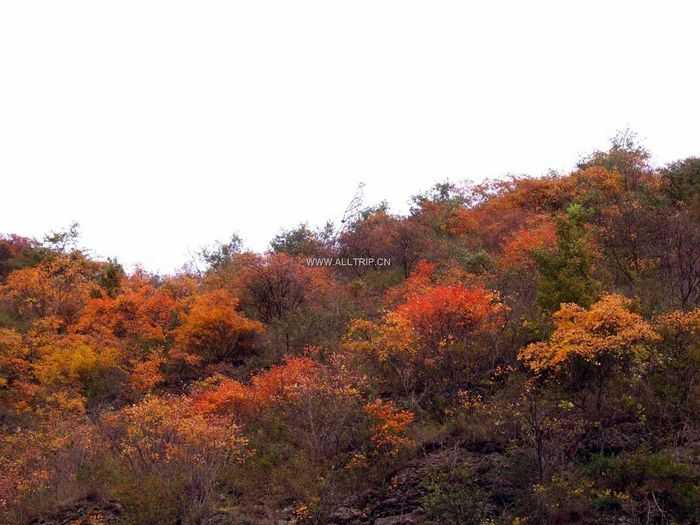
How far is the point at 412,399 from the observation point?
1731cm

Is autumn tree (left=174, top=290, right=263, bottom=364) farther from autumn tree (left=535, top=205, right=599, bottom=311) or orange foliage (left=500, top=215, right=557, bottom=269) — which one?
autumn tree (left=535, top=205, right=599, bottom=311)

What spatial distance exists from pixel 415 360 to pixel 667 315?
245 inches

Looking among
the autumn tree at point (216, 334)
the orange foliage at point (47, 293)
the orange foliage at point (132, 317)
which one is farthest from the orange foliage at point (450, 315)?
the orange foliage at point (47, 293)

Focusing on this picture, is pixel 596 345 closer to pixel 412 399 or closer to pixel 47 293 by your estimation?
pixel 412 399

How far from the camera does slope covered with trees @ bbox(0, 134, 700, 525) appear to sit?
45.4ft

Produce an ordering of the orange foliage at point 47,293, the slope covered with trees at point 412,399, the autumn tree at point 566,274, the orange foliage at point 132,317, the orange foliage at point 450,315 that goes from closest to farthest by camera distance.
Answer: the slope covered with trees at point 412,399, the autumn tree at point 566,274, the orange foliage at point 450,315, the orange foliage at point 132,317, the orange foliage at point 47,293

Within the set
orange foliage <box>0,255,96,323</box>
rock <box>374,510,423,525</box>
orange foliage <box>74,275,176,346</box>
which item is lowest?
rock <box>374,510,423,525</box>

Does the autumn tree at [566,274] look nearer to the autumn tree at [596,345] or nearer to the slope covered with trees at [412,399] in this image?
the slope covered with trees at [412,399]

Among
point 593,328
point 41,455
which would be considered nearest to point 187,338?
point 41,455

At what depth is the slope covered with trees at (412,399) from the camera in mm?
13844

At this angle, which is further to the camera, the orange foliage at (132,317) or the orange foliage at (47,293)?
the orange foliage at (47,293)

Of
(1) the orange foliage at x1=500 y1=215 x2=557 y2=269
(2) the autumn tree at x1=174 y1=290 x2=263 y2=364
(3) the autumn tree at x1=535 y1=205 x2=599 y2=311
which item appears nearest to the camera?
(3) the autumn tree at x1=535 y1=205 x2=599 y2=311

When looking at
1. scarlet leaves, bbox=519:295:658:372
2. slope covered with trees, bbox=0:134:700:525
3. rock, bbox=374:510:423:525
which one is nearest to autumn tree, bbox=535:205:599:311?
slope covered with trees, bbox=0:134:700:525

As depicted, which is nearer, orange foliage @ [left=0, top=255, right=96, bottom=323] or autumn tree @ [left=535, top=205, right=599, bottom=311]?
autumn tree @ [left=535, top=205, right=599, bottom=311]
